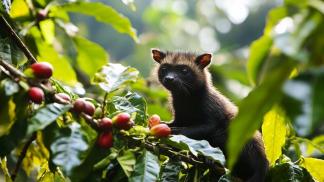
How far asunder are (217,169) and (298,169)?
47 centimetres

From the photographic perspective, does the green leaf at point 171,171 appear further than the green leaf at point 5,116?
Yes

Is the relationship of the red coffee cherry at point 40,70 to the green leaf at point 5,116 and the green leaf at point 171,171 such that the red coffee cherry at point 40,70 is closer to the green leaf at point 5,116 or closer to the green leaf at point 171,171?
the green leaf at point 5,116

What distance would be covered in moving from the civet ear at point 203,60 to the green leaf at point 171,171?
118 inches

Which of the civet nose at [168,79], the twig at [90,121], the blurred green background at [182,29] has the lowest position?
the blurred green background at [182,29]

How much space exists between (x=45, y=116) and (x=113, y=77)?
0.72 m

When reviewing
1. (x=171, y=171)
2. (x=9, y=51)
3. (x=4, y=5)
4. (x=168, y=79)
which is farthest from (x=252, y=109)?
(x=168, y=79)

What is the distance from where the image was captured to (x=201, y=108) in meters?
5.36

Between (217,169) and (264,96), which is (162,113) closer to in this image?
(217,169)

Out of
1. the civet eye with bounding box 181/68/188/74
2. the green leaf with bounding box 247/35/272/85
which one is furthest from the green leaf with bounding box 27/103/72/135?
the civet eye with bounding box 181/68/188/74

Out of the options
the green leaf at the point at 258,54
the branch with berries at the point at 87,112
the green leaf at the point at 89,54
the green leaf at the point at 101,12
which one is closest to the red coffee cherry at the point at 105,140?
the branch with berries at the point at 87,112

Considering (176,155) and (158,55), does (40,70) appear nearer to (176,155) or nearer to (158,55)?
(176,155)

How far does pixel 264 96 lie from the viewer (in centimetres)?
179

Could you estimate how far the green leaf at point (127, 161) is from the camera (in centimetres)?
280

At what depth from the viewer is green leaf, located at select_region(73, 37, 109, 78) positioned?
3787 mm
